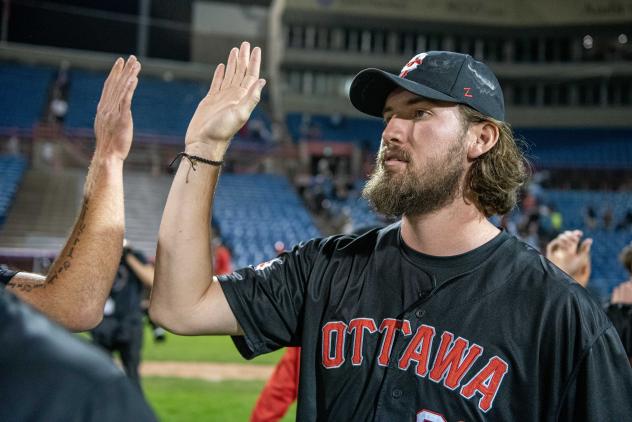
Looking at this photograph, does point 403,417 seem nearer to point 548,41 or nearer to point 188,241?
point 188,241

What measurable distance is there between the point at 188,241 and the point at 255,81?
0.61 meters

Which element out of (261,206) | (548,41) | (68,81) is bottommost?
(261,206)

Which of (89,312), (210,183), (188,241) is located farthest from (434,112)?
(89,312)

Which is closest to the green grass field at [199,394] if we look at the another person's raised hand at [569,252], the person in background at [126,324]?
the person in background at [126,324]

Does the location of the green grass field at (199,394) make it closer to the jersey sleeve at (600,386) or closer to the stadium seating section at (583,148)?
the jersey sleeve at (600,386)

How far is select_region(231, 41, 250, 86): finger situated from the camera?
92.9 inches

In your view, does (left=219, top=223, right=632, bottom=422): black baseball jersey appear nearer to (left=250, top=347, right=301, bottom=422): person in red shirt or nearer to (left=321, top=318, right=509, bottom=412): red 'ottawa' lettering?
(left=321, top=318, right=509, bottom=412): red 'ottawa' lettering

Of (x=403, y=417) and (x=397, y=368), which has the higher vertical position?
(x=397, y=368)

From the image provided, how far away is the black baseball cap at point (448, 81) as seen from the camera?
2.24 m

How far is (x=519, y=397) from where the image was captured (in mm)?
1972

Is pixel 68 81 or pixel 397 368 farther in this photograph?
pixel 68 81

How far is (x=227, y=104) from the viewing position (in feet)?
7.48

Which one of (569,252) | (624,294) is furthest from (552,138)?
(569,252)

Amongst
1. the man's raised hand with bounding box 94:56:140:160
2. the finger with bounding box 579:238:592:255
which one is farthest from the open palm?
the finger with bounding box 579:238:592:255
